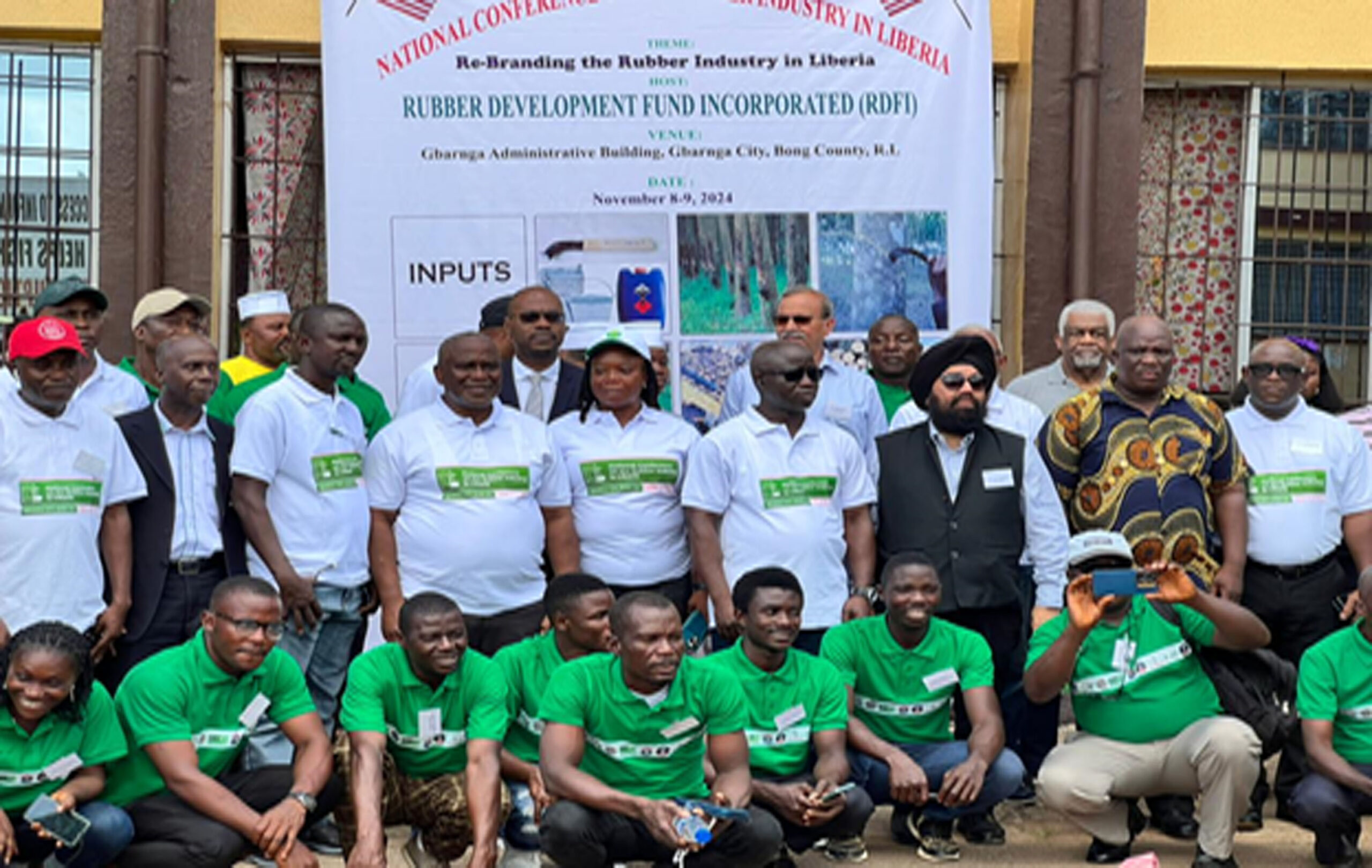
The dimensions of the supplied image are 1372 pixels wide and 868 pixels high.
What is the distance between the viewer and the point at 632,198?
9297 mm

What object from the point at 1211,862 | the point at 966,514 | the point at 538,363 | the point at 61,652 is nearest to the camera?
the point at 61,652

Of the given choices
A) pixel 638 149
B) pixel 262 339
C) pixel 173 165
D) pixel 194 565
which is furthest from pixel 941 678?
pixel 173 165

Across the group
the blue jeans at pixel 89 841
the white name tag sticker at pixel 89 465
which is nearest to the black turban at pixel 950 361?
the white name tag sticker at pixel 89 465

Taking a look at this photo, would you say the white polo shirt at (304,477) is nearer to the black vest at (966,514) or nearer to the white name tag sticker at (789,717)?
the white name tag sticker at (789,717)

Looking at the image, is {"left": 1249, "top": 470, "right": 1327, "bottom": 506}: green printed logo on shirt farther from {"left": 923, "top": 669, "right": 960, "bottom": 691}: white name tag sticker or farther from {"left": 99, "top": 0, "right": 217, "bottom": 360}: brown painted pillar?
{"left": 99, "top": 0, "right": 217, "bottom": 360}: brown painted pillar

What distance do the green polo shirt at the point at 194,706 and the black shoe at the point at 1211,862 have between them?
303 centimetres

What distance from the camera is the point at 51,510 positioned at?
21.3 ft

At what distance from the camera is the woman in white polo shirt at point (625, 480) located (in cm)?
716

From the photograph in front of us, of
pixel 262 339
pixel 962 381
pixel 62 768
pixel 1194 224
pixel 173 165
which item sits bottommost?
pixel 62 768

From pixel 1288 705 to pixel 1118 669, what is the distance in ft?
2.38

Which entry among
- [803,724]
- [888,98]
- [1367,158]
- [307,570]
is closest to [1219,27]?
[1367,158]

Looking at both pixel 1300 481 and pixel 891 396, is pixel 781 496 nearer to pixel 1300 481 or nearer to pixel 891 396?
pixel 891 396

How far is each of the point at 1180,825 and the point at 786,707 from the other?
1.59m

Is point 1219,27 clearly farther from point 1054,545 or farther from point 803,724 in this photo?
point 803,724
